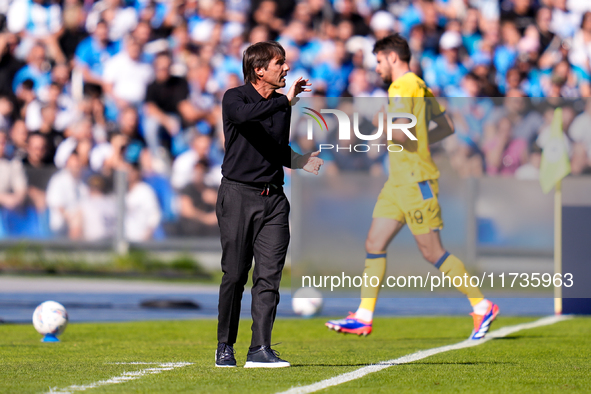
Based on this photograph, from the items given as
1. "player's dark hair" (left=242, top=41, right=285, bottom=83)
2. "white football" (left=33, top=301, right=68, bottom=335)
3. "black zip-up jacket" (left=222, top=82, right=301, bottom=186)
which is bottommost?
"white football" (left=33, top=301, right=68, bottom=335)

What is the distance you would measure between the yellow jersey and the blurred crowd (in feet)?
15.7

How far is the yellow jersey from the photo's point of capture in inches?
305

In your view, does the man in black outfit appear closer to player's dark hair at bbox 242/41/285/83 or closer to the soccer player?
player's dark hair at bbox 242/41/285/83

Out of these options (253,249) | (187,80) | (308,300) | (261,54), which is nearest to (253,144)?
(261,54)

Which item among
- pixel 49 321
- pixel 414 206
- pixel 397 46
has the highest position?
pixel 397 46

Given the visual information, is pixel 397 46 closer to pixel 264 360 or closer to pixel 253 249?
pixel 253 249

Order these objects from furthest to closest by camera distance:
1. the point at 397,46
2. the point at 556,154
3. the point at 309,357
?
1. the point at 556,154
2. the point at 397,46
3. the point at 309,357

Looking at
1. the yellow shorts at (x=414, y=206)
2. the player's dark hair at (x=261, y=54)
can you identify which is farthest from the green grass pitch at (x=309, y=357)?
the player's dark hair at (x=261, y=54)

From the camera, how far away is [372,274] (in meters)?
7.92

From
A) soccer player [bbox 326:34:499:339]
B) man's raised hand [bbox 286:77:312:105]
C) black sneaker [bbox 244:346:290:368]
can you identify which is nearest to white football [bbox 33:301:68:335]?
soccer player [bbox 326:34:499:339]

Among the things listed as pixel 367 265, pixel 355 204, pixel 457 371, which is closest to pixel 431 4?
pixel 355 204

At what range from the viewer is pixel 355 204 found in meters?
12.1

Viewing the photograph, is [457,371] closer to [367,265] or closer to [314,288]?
[367,265]

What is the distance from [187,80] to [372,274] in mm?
9380
